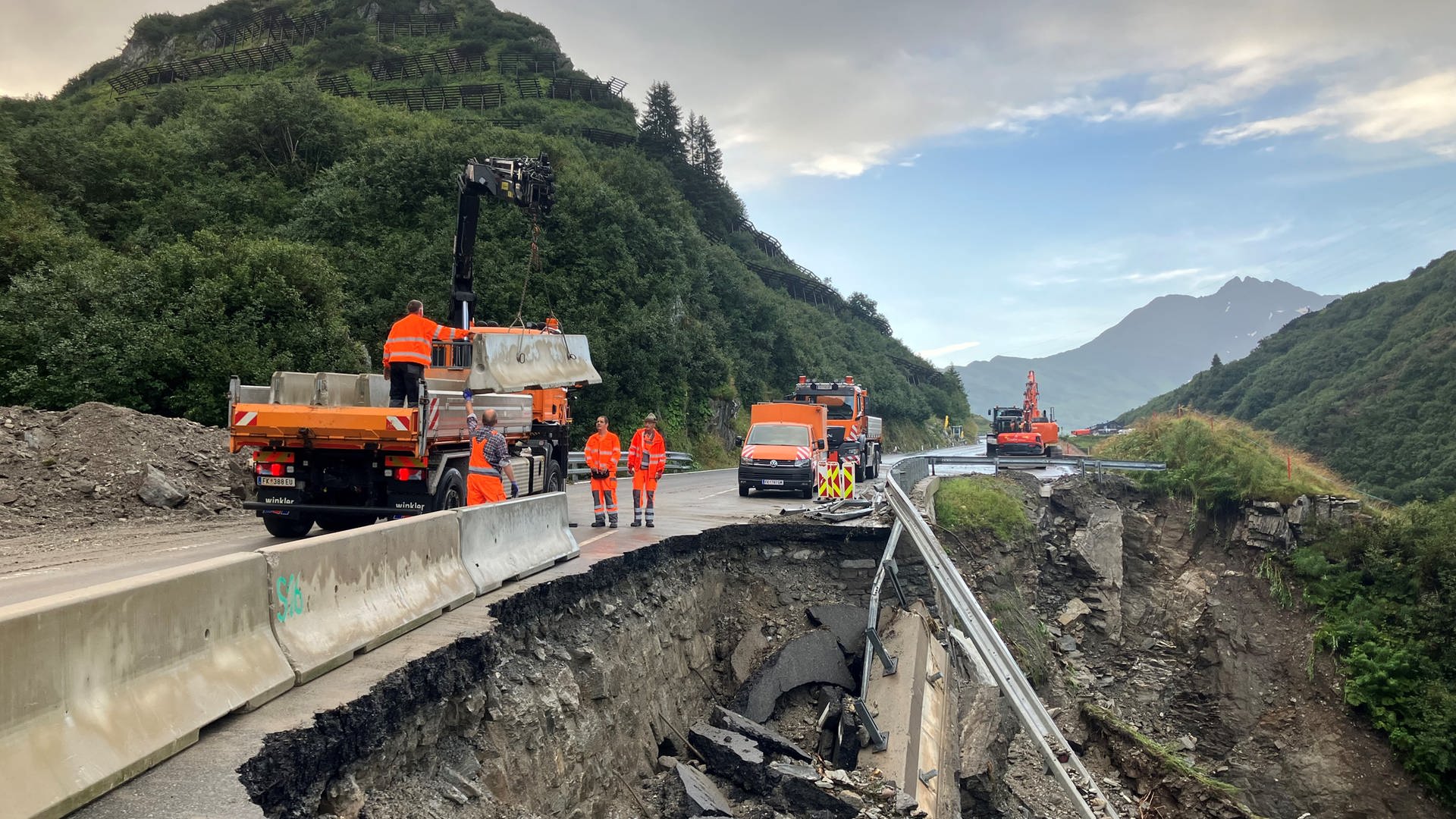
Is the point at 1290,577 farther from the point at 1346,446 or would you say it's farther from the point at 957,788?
the point at 1346,446

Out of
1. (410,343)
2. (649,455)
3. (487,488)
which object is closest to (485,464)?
(487,488)

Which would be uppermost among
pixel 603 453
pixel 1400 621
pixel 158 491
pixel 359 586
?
pixel 603 453

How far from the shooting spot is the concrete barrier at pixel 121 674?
302 cm

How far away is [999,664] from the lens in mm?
10352

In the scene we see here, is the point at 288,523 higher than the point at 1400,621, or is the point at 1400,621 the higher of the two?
the point at 288,523

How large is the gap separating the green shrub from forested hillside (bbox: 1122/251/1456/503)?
20.1 metres

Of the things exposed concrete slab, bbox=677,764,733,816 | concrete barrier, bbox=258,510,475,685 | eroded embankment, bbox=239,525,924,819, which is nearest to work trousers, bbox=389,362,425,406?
eroded embankment, bbox=239,525,924,819

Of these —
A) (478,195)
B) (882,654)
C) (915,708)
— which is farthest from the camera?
(478,195)

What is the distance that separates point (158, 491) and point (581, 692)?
7.98 meters

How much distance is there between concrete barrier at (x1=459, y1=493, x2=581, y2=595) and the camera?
24.4ft

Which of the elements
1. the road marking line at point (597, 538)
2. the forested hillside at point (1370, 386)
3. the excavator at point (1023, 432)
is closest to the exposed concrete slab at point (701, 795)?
the road marking line at point (597, 538)

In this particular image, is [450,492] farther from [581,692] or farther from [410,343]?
[581,692]

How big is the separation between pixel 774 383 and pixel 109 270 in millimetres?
34416

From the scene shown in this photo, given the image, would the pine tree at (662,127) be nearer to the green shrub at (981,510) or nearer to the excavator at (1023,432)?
the excavator at (1023,432)
